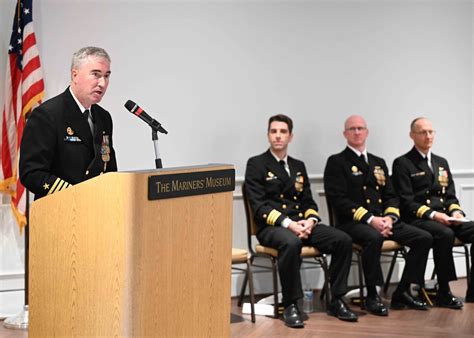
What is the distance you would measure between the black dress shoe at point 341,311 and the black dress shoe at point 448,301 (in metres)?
0.83

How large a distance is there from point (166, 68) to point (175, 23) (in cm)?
36

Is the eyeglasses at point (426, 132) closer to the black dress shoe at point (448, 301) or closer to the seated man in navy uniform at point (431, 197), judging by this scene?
the seated man in navy uniform at point (431, 197)

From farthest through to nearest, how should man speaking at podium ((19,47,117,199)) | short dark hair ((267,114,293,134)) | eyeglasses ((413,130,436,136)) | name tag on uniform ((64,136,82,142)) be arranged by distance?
eyeglasses ((413,130,436,136)), short dark hair ((267,114,293,134)), name tag on uniform ((64,136,82,142)), man speaking at podium ((19,47,117,199))

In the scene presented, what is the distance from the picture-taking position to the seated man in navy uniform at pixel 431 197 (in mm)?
6617

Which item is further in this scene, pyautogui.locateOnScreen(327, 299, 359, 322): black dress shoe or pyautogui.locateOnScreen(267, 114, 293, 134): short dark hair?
pyautogui.locateOnScreen(267, 114, 293, 134): short dark hair

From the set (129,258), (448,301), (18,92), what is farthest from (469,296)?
(129,258)

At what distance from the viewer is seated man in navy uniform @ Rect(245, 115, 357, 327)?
19.7 feet

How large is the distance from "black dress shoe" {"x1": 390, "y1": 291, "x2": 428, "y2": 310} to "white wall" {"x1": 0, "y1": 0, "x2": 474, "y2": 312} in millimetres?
1297

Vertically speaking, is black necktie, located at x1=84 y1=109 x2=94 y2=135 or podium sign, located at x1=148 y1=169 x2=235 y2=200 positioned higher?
black necktie, located at x1=84 y1=109 x2=94 y2=135

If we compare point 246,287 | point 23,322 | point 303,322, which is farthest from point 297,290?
point 23,322

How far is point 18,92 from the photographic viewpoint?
19.1ft

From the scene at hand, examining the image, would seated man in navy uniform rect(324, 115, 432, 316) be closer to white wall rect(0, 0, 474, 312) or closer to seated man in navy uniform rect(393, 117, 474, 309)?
seated man in navy uniform rect(393, 117, 474, 309)

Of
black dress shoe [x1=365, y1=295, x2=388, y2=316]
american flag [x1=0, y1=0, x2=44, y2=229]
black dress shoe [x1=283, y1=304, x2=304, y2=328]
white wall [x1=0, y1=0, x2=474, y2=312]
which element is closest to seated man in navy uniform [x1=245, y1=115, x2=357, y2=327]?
black dress shoe [x1=283, y1=304, x2=304, y2=328]

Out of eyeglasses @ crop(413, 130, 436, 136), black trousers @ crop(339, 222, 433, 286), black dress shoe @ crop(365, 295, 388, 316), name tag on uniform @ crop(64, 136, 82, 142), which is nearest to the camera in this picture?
name tag on uniform @ crop(64, 136, 82, 142)
